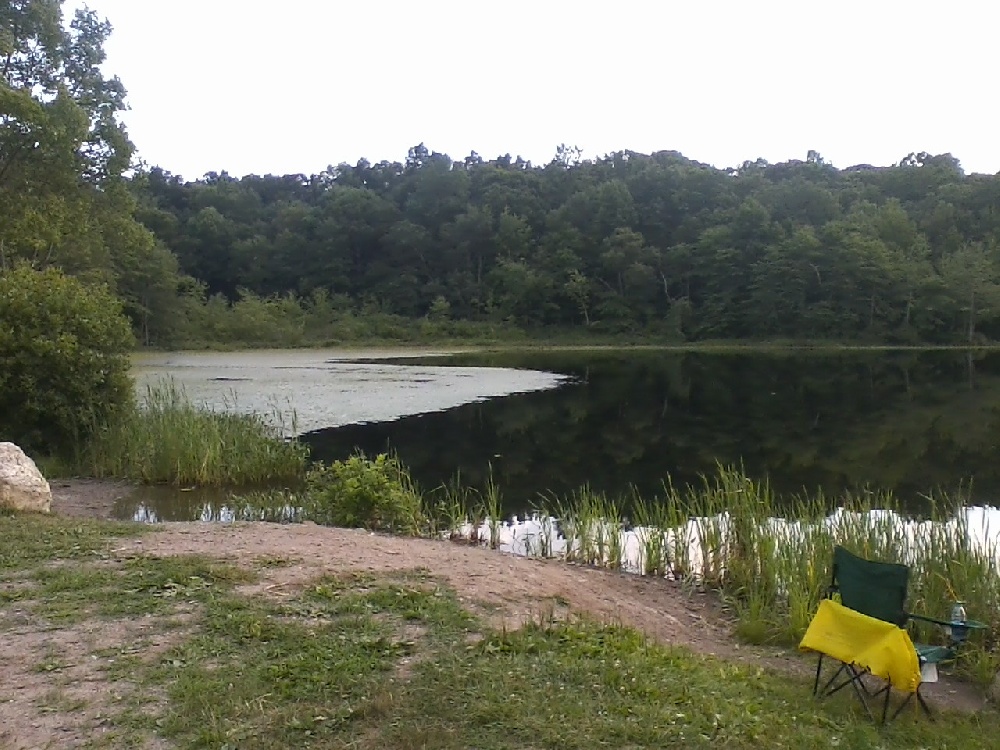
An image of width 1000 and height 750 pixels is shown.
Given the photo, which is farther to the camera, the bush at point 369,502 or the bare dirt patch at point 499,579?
the bush at point 369,502

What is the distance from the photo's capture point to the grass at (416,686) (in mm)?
3627

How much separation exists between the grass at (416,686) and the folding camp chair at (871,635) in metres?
0.16

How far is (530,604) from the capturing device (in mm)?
5859

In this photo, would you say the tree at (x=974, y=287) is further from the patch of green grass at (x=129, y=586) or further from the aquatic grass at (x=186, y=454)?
the patch of green grass at (x=129, y=586)

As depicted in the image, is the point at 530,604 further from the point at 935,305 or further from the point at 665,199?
the point at 665,199

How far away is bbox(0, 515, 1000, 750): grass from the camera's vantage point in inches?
143

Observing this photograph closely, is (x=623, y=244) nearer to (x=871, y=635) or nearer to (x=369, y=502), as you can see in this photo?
(x=369, y=502)

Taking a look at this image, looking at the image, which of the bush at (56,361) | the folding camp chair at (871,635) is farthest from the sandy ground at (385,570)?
the bush at (56,361)

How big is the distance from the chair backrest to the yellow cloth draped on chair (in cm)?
22

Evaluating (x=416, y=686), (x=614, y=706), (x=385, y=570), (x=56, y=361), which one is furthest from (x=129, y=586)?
(x=56, y=361)

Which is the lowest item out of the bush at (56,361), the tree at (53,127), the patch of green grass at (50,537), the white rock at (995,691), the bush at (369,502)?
the white rock at (995,691)

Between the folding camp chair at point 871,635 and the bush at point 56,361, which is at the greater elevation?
the bush at point 56,361

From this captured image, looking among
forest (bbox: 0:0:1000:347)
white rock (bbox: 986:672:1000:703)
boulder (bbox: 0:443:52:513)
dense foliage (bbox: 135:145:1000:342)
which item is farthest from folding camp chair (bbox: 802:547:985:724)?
dense foliage (bbox: 135:145:1000:342)

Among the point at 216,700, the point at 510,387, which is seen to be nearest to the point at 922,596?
the point at 216,700
